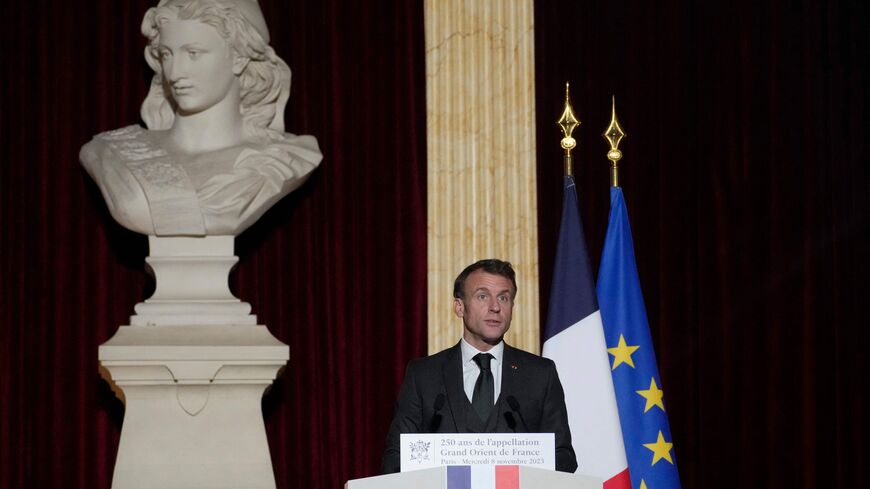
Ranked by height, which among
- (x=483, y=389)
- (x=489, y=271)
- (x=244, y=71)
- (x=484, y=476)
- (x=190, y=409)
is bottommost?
(x=190, y=409)

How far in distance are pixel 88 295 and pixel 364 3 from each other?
6.13 feet

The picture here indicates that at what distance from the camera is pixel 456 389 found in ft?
13.0

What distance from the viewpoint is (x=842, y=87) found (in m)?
6.60

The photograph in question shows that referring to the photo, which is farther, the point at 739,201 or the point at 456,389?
the point at 739,201

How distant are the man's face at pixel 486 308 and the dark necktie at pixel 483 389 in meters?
0.04

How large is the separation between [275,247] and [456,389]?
8.27 ft

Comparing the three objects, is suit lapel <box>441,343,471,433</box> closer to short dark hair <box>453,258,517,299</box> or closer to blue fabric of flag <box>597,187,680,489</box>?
short dark hair <box>453,258,517,299</box>

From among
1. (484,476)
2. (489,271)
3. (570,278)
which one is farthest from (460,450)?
(570,278)

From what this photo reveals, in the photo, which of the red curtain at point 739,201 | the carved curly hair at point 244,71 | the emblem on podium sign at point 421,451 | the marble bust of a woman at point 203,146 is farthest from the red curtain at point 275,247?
the emblem on podium sign at point 421,451

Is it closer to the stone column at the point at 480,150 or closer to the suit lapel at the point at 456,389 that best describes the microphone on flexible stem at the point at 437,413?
the suit lapel at the point at 456,389

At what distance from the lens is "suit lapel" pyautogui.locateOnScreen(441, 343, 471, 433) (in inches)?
154

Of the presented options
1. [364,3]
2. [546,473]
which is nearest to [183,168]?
[364,3]

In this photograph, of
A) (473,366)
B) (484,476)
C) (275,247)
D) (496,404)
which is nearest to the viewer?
(484,476)

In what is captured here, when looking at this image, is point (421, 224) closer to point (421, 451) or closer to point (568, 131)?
point (568, 131)
